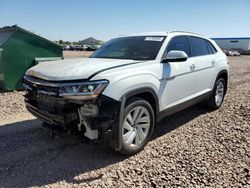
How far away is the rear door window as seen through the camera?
546 cm

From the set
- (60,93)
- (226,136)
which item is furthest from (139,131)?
(226,136)

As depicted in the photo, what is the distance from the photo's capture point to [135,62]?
4117 mm

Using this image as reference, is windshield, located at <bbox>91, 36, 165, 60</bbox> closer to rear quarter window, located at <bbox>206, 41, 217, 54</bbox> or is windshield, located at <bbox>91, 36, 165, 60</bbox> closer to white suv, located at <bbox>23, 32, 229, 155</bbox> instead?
white suv, located at <bbox>23, 32, 229, 155</bbox>

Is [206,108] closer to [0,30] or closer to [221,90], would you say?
[221,90]

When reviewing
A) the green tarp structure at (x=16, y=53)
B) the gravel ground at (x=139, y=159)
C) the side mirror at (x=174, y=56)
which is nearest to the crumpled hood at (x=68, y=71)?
the side mirror at (x=174, y=56)

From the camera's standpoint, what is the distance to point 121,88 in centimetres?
353

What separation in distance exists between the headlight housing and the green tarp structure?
5864mm

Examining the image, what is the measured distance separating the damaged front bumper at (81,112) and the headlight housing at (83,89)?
5 centimetres

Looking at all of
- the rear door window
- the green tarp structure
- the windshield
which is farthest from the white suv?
the green tarp structure

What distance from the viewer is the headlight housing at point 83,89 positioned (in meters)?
3.35

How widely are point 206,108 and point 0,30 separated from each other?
23.8 ft

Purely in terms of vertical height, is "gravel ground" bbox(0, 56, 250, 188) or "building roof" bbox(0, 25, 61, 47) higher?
"building roof" bbox(0, 25, 61, 47)

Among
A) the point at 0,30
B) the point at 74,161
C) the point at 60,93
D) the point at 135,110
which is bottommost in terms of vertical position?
the point at 74,161

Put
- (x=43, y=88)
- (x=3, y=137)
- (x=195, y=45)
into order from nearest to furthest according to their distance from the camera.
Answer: (x=43, y=88) → (x=3, y=137) → (x=195, y=45)
